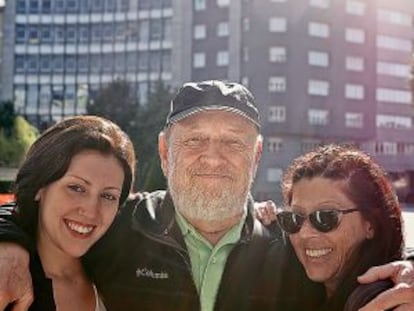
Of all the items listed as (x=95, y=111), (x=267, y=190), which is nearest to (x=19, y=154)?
(x=95, y=111)

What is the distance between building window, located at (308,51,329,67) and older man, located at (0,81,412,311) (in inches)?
2321

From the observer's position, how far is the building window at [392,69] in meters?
69.4

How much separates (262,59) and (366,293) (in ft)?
193

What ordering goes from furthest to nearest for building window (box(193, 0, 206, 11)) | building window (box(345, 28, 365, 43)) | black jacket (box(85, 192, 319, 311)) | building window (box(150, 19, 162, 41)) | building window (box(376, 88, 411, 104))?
building window (box(150, 19, 162, 41)) → building window (box(376, 88, 411, 104)) → building window (box(193, 0, 206, 11)) → building window (box(345, 28, 365, 43)) → black jacket (box(85, 192, 319, 311))

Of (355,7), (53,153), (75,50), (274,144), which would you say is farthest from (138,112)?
(53,153)

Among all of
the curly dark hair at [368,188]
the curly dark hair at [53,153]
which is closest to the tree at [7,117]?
the curly dark hair at [53,153]

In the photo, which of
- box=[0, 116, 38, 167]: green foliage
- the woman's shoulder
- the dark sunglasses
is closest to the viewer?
the woman's shoulder

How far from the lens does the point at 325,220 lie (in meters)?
3.40

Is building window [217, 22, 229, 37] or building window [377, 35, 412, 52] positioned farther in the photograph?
building window [377, 35, 412, 52]

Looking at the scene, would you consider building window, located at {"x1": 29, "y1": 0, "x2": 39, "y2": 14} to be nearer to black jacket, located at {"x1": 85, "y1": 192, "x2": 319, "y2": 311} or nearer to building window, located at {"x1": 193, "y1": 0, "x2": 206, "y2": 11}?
building window, located at {"x1": 193, "y1": 0, "x2": 206, "y2": 11}

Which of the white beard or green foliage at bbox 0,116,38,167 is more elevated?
the white beard

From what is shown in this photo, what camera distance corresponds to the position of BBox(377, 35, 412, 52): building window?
6969cm

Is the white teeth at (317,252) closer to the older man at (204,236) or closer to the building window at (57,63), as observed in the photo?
the older man at (204,236)

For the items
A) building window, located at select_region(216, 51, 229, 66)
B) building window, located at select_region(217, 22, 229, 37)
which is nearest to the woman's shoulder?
building window, located at select_region(216, 51, 229, 66)
